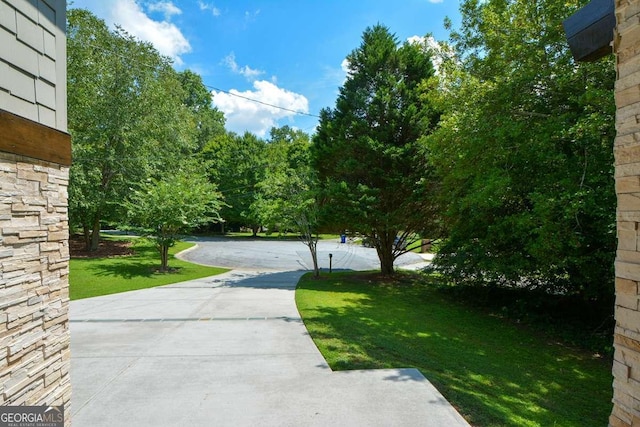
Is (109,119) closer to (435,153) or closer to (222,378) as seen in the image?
(435,153)

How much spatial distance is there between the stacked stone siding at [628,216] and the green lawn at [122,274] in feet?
30.8

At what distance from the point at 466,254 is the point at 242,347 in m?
6.26

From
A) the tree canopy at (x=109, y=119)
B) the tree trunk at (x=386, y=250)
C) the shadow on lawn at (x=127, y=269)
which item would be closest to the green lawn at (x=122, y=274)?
the shadow on lawn at (x=127, y=269)

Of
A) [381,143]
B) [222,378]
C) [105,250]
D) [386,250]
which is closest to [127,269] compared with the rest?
[105,250]

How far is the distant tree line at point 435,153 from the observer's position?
606 centimetres

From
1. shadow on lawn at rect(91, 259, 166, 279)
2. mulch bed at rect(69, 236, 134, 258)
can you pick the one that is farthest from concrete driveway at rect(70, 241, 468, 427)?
mulch bed at rect(69, 236, 134, 258)

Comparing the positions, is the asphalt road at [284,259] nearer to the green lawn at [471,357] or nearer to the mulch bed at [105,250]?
the mulch bed at [105,250]

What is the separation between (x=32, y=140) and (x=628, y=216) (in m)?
3.59

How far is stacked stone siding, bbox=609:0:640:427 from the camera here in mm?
1868

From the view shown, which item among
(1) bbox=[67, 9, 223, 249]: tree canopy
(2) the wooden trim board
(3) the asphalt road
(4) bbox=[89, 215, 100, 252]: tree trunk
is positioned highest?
(1) bbox=[67, 9, 223, 249]: tree canopy

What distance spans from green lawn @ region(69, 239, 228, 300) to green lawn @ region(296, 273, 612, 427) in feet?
16.3

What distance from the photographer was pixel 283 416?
297cm

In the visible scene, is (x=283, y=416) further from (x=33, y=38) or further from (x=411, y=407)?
(x=33, y=38)

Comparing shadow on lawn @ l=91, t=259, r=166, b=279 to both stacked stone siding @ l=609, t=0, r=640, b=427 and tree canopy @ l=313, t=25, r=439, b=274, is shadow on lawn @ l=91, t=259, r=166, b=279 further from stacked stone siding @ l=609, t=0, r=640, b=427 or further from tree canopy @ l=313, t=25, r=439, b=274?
stacked stone siding @ l=609, t=0, r=640, b=427
